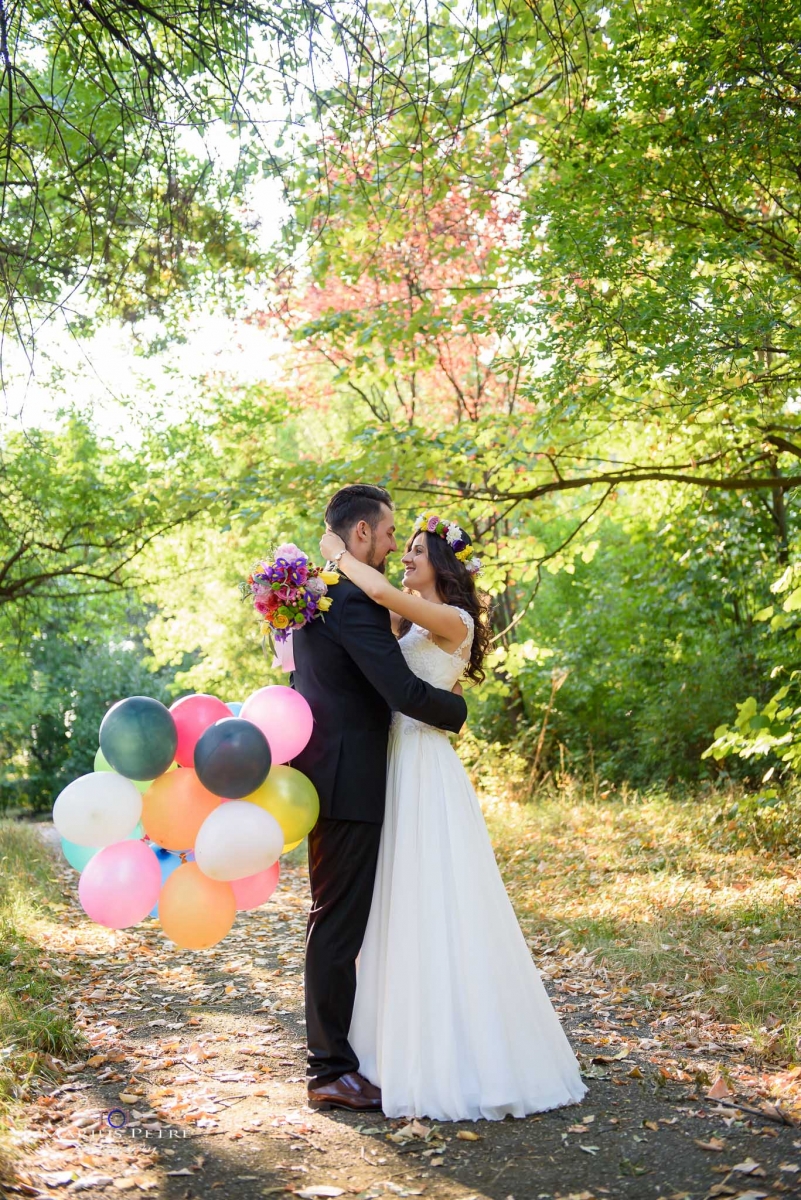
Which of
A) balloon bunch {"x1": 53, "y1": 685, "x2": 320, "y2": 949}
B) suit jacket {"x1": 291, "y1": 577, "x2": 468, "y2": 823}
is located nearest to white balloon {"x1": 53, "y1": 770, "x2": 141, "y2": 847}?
balloon bunch {"x1": 53, "y1": 685, "x2": 320, "y2": 949}

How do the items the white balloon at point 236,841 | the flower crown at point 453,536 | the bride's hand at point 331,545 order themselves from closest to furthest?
1. the white balloon at point 236,841
2. the bride's hand at point 331,545
3. the flower crown at point 453,536

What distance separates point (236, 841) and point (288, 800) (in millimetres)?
252

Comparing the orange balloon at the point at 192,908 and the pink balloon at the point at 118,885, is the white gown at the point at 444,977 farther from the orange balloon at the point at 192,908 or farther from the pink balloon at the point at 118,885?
the pink balloon at the point at 118,885

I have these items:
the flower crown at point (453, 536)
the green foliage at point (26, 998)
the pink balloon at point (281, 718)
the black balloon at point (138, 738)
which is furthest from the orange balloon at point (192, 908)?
the flower crown at point (453, 536)

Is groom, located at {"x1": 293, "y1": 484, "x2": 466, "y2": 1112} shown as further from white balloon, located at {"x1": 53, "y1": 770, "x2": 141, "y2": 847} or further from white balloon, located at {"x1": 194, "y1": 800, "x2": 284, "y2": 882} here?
white balloon, located at {"x1": 53, "y1": 770, "x2": 141, "y2": 847}

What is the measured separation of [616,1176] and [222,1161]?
119 cm

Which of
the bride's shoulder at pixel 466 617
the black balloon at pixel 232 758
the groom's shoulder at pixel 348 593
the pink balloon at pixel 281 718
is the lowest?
the black balloon at pixel 232 758

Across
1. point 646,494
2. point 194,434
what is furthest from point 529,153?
point 194,434

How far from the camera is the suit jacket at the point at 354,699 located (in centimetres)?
358

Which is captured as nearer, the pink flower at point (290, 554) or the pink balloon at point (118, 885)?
the pink balloon at point (118, 885)

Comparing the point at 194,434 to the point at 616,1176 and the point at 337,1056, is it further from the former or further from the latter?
the point at 616,1176

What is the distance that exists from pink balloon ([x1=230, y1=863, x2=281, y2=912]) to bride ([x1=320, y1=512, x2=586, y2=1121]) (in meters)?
0.40

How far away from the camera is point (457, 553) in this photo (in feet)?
13.4

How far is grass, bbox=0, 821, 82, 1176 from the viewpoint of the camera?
12.7 ft
